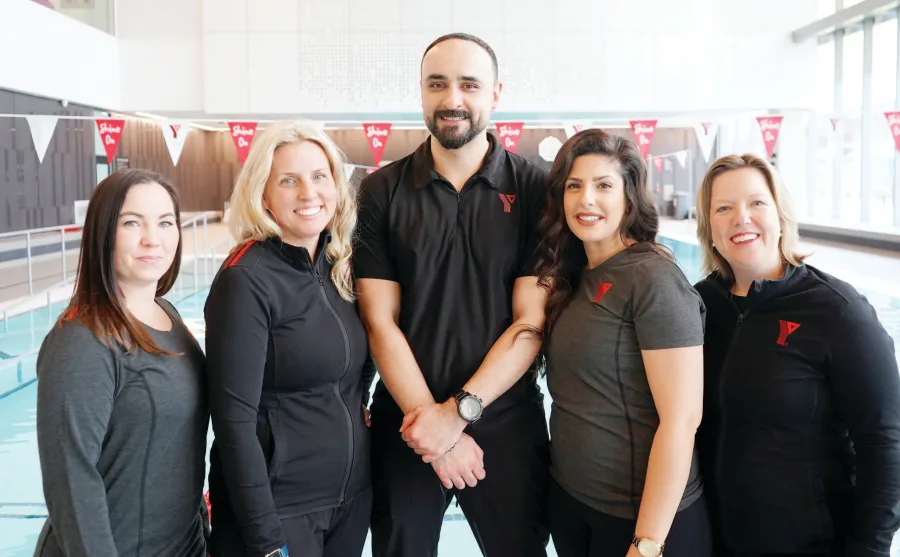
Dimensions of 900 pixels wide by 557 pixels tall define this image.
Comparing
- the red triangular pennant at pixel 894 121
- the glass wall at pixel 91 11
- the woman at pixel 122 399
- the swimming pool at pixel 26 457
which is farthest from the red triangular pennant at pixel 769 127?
the glass wall at pixel 91 11

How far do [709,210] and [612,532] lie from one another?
2.78ft

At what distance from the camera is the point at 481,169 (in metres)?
2.09

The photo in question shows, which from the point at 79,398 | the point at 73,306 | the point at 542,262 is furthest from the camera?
the point at 542,262

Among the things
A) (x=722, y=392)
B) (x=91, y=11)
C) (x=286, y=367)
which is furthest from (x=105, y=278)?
(x=91, y=11)

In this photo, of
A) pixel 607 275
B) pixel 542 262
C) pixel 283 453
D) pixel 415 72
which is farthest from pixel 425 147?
pixel 415 72

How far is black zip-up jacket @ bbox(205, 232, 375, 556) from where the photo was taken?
1556 mm

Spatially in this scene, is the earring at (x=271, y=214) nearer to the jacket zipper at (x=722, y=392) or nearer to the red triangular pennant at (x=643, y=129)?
the jacket zipper at (x=722, y=392)

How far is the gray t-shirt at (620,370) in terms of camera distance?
162 cm

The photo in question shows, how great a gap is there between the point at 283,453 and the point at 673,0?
13.1 m

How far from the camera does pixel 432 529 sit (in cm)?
205

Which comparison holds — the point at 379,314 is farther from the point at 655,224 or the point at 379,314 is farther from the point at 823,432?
the point at 823,432

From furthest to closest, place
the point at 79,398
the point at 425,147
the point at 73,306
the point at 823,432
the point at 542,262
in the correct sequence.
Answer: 1. the point at 425,147
2. the point at 542,262
3. the point at 823,432
4. the point at 73,306
5. the point at 79,398

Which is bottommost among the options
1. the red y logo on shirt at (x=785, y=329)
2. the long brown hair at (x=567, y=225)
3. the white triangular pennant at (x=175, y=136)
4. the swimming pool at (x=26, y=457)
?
the swimming pool at (x=26, y=457)

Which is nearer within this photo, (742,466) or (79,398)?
(79,398)
